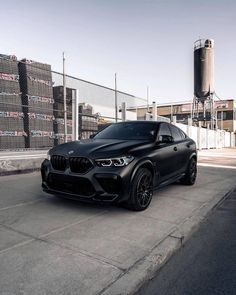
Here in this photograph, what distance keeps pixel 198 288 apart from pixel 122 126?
4.21 m

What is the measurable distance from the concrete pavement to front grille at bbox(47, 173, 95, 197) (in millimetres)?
364

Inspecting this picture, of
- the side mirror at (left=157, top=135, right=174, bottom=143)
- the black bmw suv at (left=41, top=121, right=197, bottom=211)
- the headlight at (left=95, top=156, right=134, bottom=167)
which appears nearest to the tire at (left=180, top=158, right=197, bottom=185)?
the black bmw suv at (left=41, top=121, right=197, bottom=211)

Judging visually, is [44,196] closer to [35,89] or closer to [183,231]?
[183,231]

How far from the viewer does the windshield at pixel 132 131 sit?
19.9 feet

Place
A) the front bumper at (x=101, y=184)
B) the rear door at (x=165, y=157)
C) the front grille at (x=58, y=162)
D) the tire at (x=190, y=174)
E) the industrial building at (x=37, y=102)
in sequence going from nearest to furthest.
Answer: the front bumper at (x=101, y=184), the front grille at (x=58, y=162), the rear door at (x=165, y=157), the tire at (x=190, y=174), the industrial building at (x=37, y=102)

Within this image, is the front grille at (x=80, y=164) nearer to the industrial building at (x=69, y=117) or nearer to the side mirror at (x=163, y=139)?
the side mirror at (x=163, y=139)

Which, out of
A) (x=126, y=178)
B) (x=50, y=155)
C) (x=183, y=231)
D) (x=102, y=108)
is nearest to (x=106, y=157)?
(x=126, y=178)

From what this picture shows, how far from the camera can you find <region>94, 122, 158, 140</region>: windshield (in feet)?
19.9

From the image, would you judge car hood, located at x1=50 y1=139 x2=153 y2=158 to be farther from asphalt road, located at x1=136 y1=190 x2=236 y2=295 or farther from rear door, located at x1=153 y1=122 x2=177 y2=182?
asphalt road, located at x1=136 y1=190 x2=236 y2=295

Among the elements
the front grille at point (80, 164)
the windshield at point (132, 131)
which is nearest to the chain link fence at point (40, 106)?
the windshield at point (132, 131)

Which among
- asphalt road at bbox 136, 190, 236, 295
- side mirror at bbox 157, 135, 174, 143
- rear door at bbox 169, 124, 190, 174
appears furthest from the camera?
→ rear door at bbox 169, 124, 190, 174

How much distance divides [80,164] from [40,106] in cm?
442

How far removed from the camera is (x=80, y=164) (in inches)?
191

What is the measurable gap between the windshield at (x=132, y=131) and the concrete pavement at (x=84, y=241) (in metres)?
1.31
